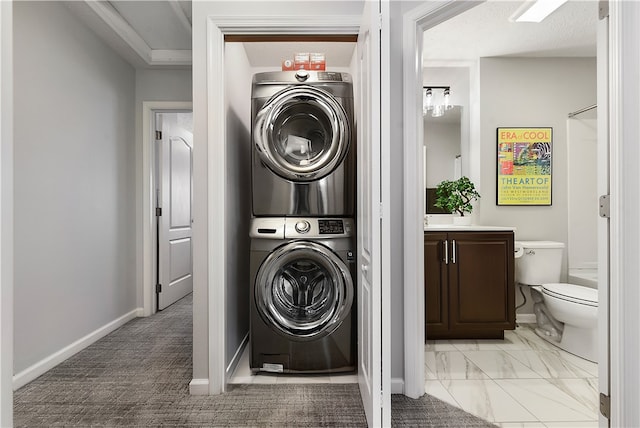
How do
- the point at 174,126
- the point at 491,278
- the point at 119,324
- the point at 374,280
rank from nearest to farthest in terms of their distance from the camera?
the point at 374,280
the point at 491,278
the point at 119,324
the point at 174,126

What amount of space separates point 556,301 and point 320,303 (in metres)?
1.71

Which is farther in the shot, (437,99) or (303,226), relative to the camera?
(437,99)

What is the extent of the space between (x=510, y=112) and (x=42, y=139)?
368cm

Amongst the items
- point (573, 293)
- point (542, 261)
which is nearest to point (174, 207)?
point (542, 261)

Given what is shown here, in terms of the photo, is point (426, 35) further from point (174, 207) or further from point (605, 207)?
point (174, 207)

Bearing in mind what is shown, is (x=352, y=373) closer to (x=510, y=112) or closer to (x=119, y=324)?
(x=119, y=324)

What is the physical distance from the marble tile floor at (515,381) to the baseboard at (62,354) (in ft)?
7.59

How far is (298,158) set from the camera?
2.52m

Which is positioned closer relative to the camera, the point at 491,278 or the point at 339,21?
the point at 339,21

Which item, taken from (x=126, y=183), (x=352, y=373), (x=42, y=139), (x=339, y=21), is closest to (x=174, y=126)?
(x=126, y=183)

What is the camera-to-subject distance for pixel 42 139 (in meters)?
2.42

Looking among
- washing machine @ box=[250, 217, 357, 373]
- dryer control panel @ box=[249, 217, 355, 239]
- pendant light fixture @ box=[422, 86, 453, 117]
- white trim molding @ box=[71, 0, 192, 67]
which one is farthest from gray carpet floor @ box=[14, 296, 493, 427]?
pendant light fixture @ box=[422, 86, 453, 117]

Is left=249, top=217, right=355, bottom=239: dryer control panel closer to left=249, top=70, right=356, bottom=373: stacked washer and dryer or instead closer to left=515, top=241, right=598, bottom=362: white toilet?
left=249, top=70, right=356, bottom=373: stacked washer and dryer

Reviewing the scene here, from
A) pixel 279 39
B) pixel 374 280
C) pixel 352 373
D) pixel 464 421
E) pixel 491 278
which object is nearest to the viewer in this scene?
pixel 374 280
